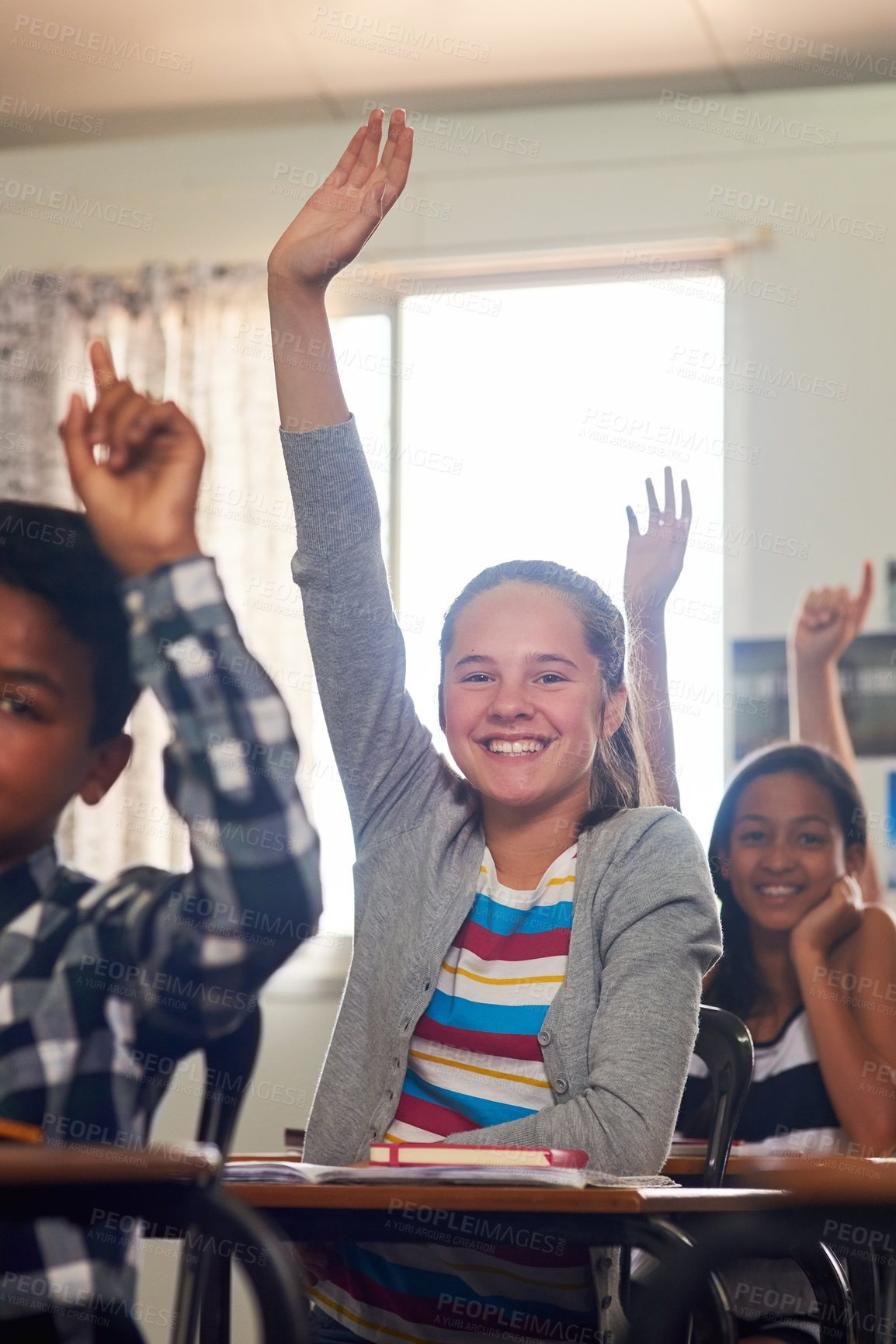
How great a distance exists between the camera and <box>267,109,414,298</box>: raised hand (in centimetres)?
142

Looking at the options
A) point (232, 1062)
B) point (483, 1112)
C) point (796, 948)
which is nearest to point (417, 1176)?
point (232, 1062)

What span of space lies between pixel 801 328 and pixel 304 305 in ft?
8.56

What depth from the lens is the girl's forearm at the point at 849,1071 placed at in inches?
94.7

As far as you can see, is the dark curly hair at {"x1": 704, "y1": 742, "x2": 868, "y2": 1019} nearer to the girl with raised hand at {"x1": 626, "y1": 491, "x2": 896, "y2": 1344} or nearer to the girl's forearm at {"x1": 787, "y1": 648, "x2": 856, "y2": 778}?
the girl with raised hand at {"x1": 626, "y1": 491, "x2": 896, "y2": 1344}

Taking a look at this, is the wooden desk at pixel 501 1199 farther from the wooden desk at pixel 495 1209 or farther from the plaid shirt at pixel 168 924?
the plaid shirt at pixel 168 924

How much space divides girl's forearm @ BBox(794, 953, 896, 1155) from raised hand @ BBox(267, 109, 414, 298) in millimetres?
1610

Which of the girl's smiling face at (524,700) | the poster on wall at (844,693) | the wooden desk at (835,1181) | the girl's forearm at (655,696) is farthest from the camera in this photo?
the poster on wall at (844,693)

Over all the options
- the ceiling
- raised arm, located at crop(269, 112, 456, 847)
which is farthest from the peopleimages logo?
raised arm, located at crop(269, 112, 456, 847)

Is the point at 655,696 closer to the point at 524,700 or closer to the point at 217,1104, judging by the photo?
the point at 524,700

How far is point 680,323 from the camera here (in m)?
3.89

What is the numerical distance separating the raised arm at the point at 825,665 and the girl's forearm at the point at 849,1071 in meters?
0.86

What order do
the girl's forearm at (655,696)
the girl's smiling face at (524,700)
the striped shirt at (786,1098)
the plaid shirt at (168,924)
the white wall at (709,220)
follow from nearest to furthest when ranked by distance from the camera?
the plaid shirt at (168,924), the girl's smiling face at (524,700), the girl's forearm at (655,696), the striped shirt at (786,1098), the white wall at (709,220)

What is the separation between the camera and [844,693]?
3574mm

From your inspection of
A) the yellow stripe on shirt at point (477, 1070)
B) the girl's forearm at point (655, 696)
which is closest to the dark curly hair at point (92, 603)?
the yellow stripe on shirt at point (477, 1070)
